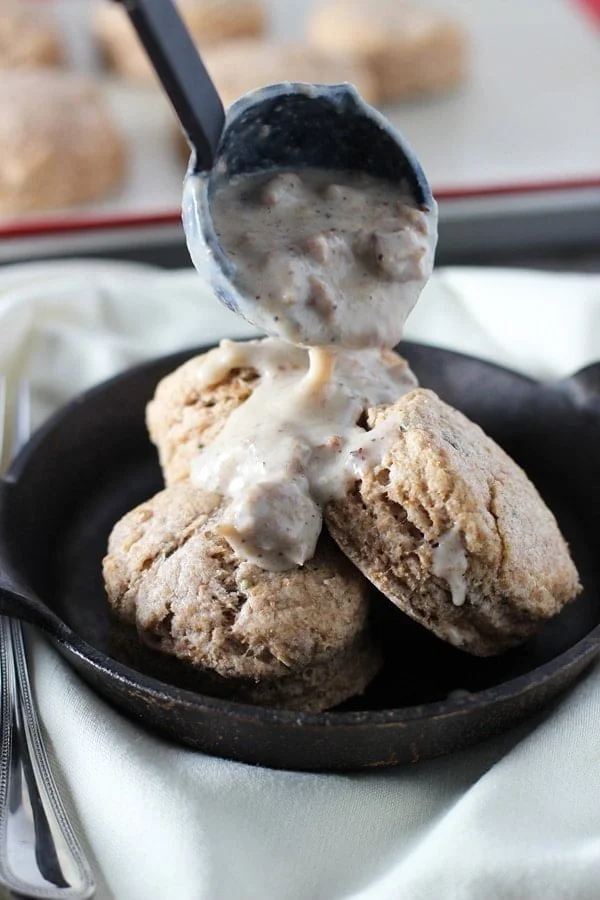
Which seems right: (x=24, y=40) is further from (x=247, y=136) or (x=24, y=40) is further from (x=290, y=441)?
(x=290, y=441)

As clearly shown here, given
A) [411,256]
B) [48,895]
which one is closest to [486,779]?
[48,895]

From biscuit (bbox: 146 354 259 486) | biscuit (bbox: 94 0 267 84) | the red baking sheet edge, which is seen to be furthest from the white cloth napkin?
biscuit (bbox: 94 0 267 84)

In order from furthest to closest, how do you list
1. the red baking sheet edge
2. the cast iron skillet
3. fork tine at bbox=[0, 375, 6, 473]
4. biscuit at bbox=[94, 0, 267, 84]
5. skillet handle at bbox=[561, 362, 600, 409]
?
1. biscuit at bbox=[94, 0, 267, 84]
2. the red baking sheet edge
3. fork tine at bbox=[0, 375, 6, 473]
4. skillet handle at bbox=[561, 362, 600, 409]
5. the cast iron skillet

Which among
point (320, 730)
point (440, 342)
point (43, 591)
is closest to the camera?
point (320, 730)

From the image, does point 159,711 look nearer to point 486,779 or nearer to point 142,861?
point 142,861

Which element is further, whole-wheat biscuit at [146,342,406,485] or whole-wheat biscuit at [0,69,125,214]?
whole-wheat biscuit at [0,69,125,214]

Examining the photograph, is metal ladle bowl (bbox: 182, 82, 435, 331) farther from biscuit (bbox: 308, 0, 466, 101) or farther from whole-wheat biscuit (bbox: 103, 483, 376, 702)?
biscuit (bbox: 308, 0, 466, 101)

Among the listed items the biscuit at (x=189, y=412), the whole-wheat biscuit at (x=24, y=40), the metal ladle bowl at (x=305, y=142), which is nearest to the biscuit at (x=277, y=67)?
the whole-wheat biscuit at (x=24, y=40)
